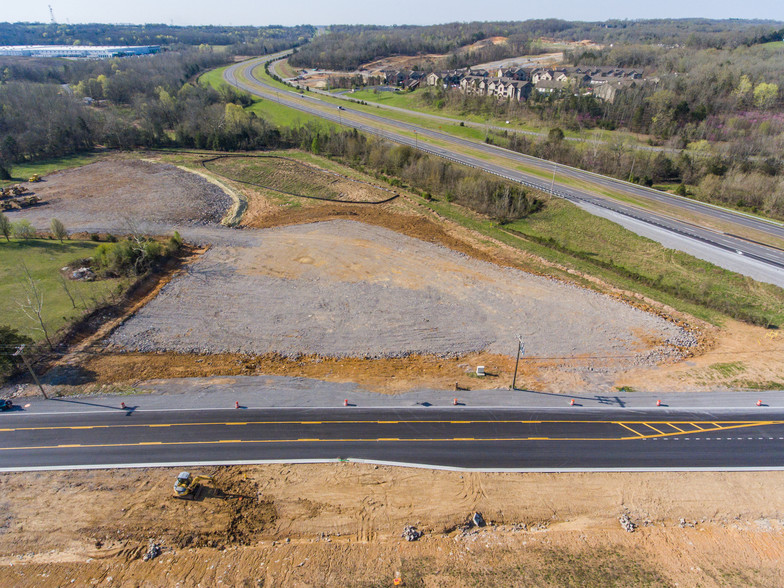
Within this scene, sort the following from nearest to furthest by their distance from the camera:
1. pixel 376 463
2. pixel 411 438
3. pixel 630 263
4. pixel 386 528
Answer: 1. pixel 386 528
2. pixel 376 463
3. pixel 411 438
4. pixel 630 263

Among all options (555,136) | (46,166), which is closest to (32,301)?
(46,166)

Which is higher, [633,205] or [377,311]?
[633,205]

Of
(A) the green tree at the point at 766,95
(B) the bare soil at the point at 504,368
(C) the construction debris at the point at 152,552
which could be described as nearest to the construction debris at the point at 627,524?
(B) the bare soil at the point at 504,368

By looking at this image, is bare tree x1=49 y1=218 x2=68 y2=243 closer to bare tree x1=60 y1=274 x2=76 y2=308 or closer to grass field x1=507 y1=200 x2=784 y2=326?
bare tree x1=60 y1=274 x2=76 y2=308

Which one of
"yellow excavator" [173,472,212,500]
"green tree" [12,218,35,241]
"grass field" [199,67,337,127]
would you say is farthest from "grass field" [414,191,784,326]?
"grass field" [199,67,337,127]

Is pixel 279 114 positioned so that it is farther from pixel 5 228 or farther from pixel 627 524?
pixel 627 524

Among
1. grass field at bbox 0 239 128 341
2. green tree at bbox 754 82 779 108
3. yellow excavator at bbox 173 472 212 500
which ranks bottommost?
yellow excavator at bbox 173 472 212 500
